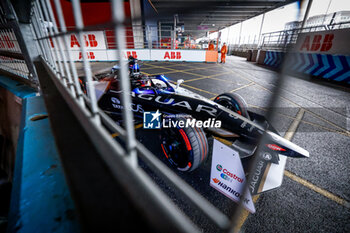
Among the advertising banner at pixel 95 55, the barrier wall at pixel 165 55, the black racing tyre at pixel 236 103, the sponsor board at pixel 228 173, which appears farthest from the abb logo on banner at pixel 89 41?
the sponsor board at pixel 228 173

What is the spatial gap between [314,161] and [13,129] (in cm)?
533

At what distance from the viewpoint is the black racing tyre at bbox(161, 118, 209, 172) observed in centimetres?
170

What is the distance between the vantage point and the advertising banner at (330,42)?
20.5ft

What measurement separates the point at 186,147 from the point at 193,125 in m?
0.26

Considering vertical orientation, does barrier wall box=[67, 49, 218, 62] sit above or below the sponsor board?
above

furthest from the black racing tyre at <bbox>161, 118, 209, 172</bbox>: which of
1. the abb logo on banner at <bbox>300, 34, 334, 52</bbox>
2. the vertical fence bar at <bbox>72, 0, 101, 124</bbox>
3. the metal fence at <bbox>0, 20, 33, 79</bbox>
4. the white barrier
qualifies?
the white barrier

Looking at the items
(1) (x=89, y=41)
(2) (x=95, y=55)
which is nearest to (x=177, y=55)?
(2) (x=95, y=55)

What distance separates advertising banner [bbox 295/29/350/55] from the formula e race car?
20.6 ft

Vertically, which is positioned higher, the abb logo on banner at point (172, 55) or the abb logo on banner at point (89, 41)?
the abb logo on banner at point (89, 41)

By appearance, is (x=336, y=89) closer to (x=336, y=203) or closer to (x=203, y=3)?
(x=336, y=203)

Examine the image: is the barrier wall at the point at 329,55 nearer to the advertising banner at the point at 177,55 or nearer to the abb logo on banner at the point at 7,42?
the advertising banner at the point at 177,55

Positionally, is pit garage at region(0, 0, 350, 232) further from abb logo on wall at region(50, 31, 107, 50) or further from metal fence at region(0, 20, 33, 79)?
abb logo on wall at region(50, 31, 107, 50)

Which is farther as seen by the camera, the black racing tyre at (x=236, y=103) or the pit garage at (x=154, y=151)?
the black racing tyre at (x=236, y=103)

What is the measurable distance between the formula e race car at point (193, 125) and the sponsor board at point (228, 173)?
183mm
